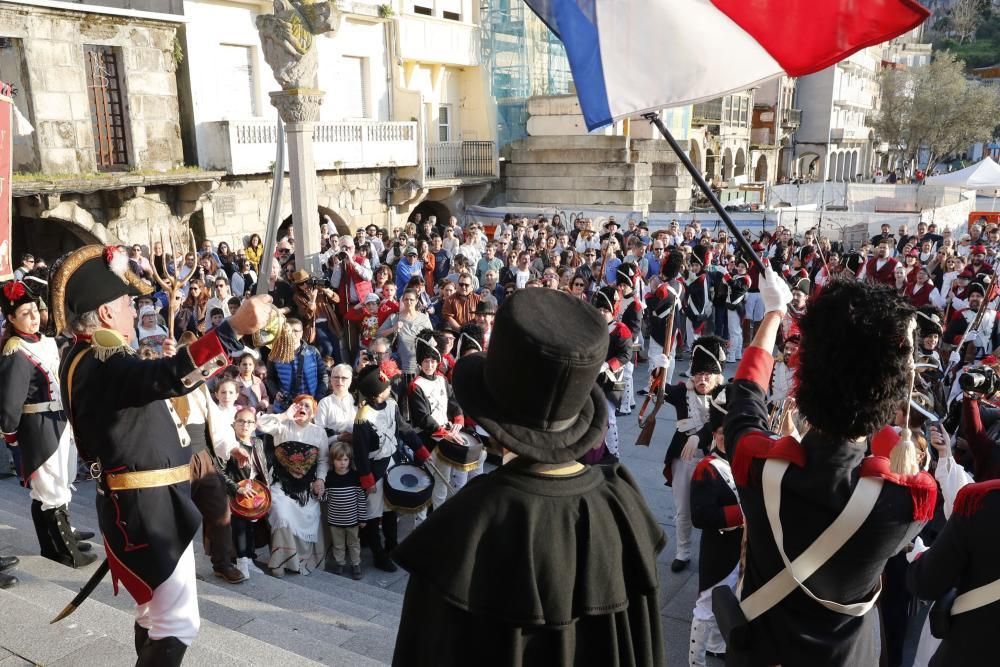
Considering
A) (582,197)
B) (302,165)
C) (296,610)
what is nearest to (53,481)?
(296,610)

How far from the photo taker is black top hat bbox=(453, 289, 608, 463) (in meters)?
A: 1.75

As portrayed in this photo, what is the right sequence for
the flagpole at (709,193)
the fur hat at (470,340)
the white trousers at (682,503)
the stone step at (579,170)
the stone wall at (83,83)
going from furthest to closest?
the stone step at (579,170)
the stone wall at (83,83)
the fur hat at (470,340)
the white trousers at (682,503)
the flagpole at (709,193)

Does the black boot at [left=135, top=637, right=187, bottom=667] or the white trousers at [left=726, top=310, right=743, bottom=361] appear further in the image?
the white trousers at [left=726, top=310, right=743, bottom=361]

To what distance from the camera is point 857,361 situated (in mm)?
2314

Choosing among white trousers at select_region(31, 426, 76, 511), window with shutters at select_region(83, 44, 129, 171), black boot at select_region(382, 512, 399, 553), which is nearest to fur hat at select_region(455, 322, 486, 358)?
black boot at select_region(382, 512, 399, 553)

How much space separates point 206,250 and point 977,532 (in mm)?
13894

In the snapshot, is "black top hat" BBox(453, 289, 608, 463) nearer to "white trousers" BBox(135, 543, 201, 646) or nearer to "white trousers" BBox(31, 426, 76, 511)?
"white trousers" BBox(135, 543, 201, 646)

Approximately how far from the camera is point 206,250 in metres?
14.3

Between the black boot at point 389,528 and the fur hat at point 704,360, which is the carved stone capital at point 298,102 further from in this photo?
the fur hat at point 704,360

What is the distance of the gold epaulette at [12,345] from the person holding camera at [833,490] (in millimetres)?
4267

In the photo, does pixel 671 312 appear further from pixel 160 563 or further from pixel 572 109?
pixel 572 109

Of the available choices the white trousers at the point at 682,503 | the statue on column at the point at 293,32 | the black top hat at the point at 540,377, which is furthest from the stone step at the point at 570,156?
the black top hat at the point at 540,377

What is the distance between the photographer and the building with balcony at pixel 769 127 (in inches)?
1944

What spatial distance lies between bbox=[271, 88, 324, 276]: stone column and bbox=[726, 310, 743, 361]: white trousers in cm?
616
